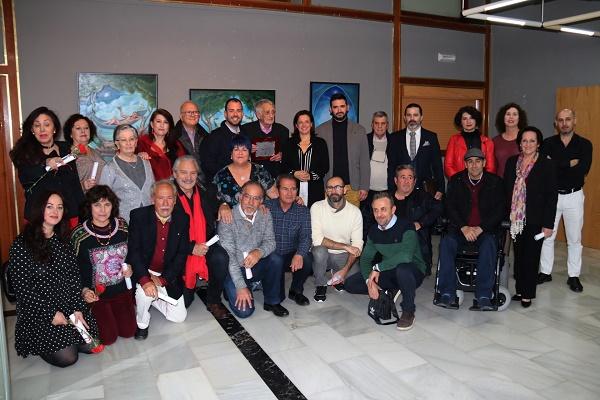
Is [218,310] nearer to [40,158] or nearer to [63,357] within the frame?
[63,357]

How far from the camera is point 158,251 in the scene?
11.7 ft

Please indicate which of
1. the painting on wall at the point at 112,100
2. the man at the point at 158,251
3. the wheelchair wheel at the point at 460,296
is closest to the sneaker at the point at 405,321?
the wheelchair wheel at the point at 460,296

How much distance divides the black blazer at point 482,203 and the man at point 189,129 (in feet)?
7.13

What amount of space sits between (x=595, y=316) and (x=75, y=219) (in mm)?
4081

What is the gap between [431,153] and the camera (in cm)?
478

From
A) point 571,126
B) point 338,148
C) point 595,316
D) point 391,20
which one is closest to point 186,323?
point 338,148

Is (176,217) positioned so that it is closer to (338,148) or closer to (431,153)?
(338,148)

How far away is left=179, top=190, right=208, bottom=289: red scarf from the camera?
3.79 m

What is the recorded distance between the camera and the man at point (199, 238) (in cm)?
371

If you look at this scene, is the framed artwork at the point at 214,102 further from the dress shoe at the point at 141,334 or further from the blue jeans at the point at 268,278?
the dress shoe at the point at 141,334

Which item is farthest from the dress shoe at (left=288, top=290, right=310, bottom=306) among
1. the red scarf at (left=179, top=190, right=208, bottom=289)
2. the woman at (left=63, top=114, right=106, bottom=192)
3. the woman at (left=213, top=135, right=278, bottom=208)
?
the woman at (left=63, top=114, right=106, bottom=192)

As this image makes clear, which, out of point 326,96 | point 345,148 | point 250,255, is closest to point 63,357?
point 250,255

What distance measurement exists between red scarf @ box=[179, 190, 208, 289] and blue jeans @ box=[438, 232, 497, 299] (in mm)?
1864

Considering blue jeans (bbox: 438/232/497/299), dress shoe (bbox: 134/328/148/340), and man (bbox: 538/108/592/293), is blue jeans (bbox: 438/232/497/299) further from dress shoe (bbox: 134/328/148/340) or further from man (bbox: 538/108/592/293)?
dress shoe (bbox: 134/328/148/340)
